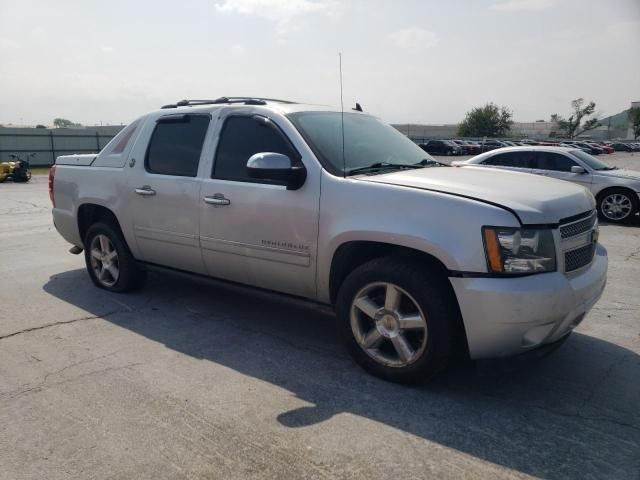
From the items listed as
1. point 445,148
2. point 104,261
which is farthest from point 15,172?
point 445,148

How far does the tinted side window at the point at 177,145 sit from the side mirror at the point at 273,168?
1.09 metres

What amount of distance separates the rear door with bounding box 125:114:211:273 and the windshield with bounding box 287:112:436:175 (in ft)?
3.32

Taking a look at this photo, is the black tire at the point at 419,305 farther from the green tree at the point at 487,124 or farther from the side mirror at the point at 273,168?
the green tree at the point at 487,124

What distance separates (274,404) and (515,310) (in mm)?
1492

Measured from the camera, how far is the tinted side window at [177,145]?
463 cm

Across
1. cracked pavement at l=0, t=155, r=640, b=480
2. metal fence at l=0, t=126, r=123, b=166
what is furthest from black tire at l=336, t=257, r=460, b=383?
metal fence at l=0, t=126, r=123, b=166

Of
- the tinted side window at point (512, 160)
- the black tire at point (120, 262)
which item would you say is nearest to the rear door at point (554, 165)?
the tinted side window at point (512, 160)

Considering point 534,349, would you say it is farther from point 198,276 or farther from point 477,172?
point 198,276

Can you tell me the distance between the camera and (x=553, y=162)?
37.2 feet

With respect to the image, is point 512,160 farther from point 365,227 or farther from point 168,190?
point 365,227

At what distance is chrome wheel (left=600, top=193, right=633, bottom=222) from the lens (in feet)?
34.9

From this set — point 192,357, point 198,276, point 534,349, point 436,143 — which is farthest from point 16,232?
point 436,143

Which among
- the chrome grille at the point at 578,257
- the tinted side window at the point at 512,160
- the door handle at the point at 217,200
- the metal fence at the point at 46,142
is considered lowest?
the chrome grille at the point at 578,257

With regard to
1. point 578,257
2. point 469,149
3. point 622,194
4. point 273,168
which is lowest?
point 622,194
